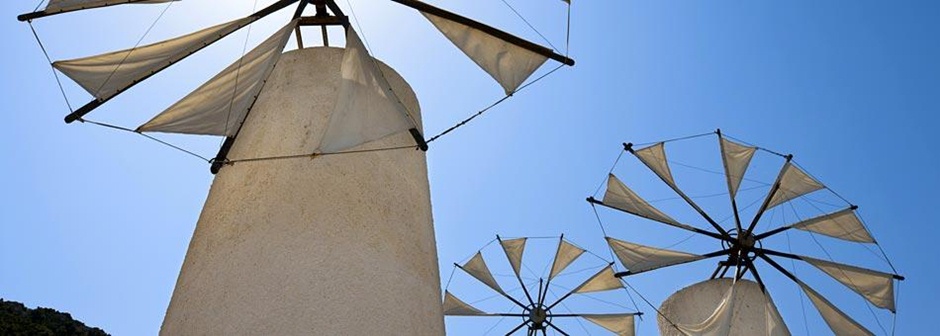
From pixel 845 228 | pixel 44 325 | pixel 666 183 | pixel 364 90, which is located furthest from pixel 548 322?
pixel 364 90

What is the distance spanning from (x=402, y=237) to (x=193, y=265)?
3.51ft

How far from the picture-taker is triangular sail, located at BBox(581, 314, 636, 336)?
15766 mm

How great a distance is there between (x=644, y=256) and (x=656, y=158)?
1667 millimetres

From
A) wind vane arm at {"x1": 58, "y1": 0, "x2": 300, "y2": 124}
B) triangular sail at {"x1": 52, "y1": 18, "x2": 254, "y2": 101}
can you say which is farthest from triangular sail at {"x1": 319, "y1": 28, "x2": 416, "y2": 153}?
triangular sail at {"x1": 52, "y1": 18, "x2": 254, "y2": 101}

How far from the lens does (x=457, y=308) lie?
16109mm

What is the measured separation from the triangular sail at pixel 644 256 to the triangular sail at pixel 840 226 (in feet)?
5.94

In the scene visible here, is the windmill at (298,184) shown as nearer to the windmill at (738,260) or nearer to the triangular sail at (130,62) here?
the triangular sail at (130,62)

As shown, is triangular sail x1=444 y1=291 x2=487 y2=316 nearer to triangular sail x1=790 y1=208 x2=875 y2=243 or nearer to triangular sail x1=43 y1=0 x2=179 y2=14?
triangular sail x1=790 y1=208 x2=875 y2=243

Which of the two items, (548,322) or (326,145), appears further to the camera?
(548,322)

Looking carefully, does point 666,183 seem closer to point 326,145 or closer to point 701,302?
point 701,302

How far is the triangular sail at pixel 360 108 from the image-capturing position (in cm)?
Result: 431

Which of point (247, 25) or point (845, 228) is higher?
point (845, 228)

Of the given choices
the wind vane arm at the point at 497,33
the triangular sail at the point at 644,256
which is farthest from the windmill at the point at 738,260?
the wind vane arm at the point at 497,33

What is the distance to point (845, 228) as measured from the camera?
12492 mm
